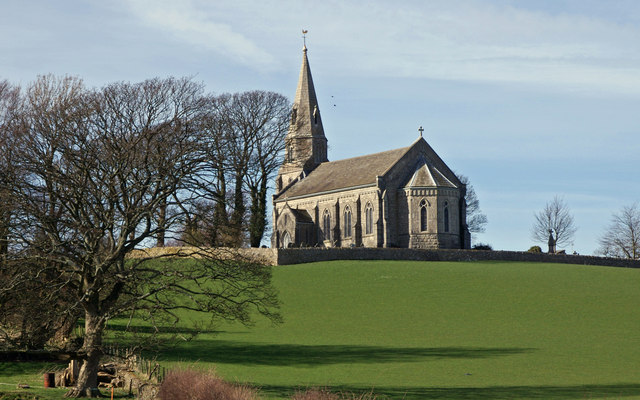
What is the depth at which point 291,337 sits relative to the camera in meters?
37.8

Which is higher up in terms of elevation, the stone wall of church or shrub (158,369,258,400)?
the stone wall of church

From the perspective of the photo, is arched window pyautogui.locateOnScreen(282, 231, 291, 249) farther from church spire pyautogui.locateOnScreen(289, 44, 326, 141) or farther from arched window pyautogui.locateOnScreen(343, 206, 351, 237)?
church spire pyautogui.locateOnScreen(289, 44, 326, 141)

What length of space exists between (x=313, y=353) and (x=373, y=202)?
3939cm

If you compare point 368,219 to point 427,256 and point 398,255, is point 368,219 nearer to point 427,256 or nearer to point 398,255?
point 427,256

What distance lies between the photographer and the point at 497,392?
25812 mm

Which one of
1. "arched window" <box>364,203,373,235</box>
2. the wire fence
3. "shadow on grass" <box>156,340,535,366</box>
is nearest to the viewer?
the wire fence

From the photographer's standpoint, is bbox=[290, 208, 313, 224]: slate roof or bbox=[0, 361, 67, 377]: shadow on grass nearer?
bbox=[0, 361, 67, 377]: shadow on grass

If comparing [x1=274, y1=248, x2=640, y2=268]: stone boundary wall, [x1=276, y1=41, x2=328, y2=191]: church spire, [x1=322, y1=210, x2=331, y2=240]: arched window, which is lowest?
[x1=274, y1=248, x2=640, y2=268]: stone boundary wall

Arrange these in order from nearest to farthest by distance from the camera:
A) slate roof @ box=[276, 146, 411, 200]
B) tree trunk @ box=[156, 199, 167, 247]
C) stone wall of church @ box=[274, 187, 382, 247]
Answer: tree trunk @ box=[156, 199, 167, 247] < stone wall of church @ box=[274, 187, 382, 247] < slate roof @ box=[276, 146, 411, 200]

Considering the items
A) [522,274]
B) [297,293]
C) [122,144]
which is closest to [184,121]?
[122,144]

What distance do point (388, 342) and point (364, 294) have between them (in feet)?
39.3

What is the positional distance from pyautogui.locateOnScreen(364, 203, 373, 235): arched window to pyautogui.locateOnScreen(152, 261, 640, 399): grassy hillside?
1351cm

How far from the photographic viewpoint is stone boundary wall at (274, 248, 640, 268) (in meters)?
59.2

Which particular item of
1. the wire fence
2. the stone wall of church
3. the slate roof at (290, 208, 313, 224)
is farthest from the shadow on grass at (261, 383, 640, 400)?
the slate roof at (290, 208, 313, 224)
